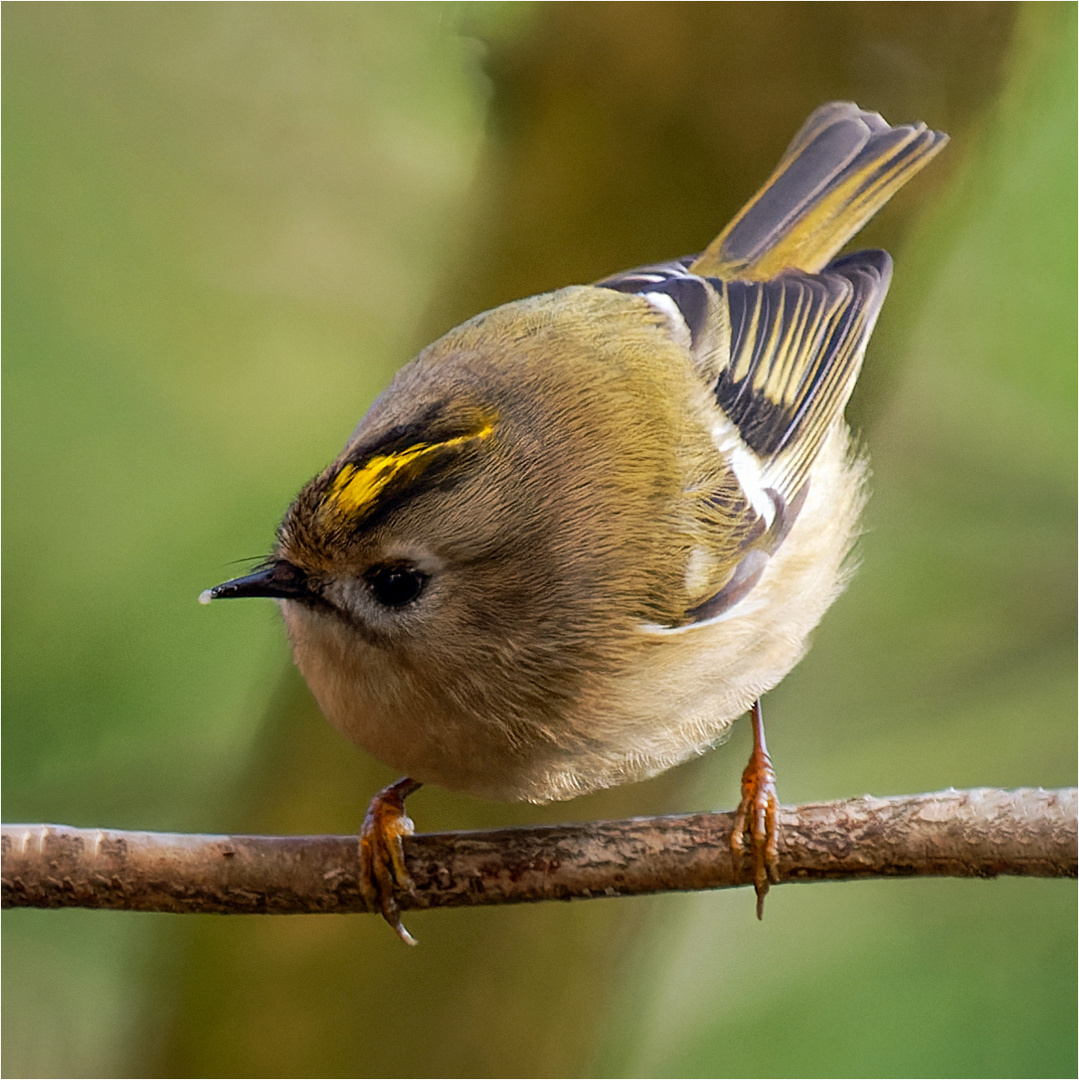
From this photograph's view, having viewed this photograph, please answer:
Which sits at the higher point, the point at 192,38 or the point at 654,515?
the point at 192,38

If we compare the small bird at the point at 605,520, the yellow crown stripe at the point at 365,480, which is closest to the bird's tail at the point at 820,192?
the small bird at the point at 605,520

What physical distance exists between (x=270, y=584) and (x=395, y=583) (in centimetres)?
11

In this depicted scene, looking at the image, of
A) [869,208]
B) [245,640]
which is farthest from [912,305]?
[245,640]

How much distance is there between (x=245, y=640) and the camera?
149 centimetres

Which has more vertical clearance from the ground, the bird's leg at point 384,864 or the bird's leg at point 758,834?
the bird's leg at point 758,834

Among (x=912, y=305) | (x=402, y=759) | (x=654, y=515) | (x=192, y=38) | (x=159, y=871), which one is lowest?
(x=159, y=871)

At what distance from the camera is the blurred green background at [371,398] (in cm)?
135

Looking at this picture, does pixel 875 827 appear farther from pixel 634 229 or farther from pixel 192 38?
pixel 192 38

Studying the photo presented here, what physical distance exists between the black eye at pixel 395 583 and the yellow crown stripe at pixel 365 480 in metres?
0.06

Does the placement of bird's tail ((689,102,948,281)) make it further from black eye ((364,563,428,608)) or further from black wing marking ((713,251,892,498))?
black eye ((364,563,428,608))

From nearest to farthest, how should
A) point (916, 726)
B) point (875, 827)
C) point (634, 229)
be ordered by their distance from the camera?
point (875, 827)
point (634, 229)
point (916, 726)

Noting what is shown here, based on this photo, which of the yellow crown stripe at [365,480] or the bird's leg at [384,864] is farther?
the bird's leg at [384,864]

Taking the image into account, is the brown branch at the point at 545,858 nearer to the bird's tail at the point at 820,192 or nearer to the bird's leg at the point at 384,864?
the bird's leg at the point at 384,864

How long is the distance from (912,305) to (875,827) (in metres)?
0.65
